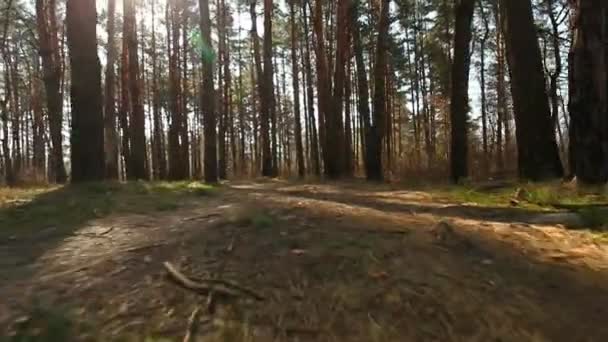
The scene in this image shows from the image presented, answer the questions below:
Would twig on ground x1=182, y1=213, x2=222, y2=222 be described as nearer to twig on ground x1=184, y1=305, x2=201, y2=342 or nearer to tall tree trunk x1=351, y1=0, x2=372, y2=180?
twig on ground x1=184, y1=305, x2=201, y2=342

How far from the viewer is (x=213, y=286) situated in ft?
8.65

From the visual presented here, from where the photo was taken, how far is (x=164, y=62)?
29.7 metres

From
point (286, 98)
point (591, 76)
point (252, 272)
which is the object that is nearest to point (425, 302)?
point (252, 272)

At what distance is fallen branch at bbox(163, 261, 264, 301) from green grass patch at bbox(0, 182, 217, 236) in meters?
1.99

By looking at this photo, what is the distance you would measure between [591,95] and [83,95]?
6.84 m

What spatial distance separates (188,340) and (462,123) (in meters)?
9.49

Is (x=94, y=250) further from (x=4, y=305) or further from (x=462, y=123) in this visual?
(x=462, y=123)

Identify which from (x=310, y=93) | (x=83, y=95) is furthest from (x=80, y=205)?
(x=310, y=93)

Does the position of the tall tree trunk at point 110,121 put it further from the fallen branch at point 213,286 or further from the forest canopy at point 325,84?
the fallen branch at point 213,286

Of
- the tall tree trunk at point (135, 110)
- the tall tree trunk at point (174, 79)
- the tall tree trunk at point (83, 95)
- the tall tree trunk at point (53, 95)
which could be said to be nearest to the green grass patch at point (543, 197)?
the tall tree trunk at point (83, 95)

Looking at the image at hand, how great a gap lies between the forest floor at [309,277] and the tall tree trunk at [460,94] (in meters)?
6.27

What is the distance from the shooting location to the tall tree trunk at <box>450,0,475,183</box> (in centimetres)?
1067

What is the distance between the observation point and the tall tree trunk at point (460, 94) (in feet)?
35.0

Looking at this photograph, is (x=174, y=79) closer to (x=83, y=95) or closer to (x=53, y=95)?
(x=53, y=95)
